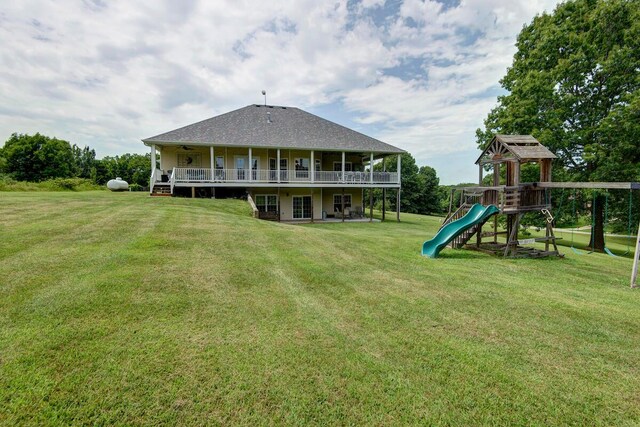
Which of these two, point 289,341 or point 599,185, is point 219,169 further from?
point 599,185

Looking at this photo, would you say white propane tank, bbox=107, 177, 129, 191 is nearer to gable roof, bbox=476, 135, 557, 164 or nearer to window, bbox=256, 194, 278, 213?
window, bbox=256, 194, 278, 213

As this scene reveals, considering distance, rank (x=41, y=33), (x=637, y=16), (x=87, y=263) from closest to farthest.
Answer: (x=87, y=263)
(x=41, y=33)
(x=637, y=16)

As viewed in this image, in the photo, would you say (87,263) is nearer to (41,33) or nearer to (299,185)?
(41,33)

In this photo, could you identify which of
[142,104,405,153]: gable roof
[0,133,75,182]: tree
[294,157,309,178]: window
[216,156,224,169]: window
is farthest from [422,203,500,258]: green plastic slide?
[0,133,75,182]: tree

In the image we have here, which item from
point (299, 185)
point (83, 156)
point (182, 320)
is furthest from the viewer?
point (83, 156)

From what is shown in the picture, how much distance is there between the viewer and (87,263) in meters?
5.92

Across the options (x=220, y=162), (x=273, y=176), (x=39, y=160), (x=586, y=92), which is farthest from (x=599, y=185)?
(x=39, y=160)

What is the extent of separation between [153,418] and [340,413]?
171cm

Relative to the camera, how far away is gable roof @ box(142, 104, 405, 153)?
1947 centimetres

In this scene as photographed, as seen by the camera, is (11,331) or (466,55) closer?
(11,331)

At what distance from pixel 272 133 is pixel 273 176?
3252 mm

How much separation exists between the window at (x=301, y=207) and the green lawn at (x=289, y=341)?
15.2m

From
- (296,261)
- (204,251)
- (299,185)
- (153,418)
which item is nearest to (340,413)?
(153,418)

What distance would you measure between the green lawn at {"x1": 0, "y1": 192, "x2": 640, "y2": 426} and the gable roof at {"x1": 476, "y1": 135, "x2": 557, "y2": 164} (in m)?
4.84
